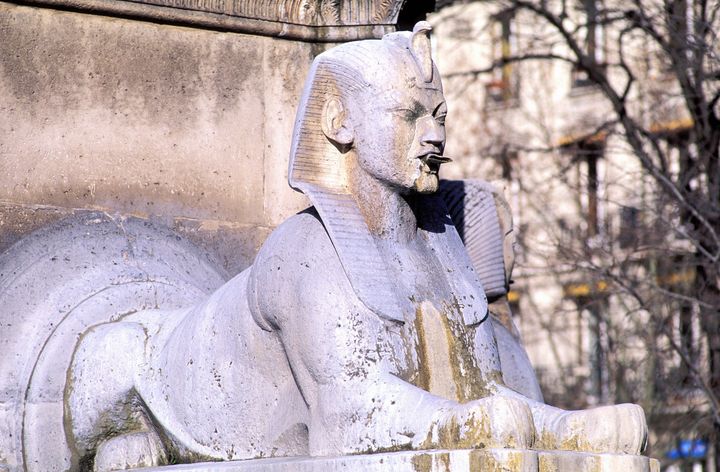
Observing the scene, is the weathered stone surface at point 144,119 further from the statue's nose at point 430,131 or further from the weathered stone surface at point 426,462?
the weathered stone surface at point 426,462

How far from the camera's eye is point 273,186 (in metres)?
7.23

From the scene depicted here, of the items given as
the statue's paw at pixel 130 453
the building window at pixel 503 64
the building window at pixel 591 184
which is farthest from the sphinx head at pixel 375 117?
the building window at pixel 503 64

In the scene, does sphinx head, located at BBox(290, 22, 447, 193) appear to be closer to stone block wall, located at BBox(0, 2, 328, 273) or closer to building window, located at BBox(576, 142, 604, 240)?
stone block wall, located at BBox(0, 2, 328, 273)

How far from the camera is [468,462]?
16.9 feet

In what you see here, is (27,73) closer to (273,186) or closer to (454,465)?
(273,186)

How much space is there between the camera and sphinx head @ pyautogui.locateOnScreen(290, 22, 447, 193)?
5.91 metres

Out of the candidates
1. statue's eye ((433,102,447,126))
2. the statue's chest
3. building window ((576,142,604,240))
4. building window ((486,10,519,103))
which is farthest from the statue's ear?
building window ((486,10,519,103))

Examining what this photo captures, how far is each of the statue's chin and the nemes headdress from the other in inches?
8.4

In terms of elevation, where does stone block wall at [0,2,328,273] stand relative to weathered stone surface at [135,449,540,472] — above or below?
above

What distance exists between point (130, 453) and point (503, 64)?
1264 cm

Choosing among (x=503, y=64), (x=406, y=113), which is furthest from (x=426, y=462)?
(x=503, y=64)

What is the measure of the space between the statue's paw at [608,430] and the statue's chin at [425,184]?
36.3 inches

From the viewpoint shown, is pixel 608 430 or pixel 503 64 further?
pixel 503 64

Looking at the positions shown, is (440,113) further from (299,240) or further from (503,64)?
(503,64)
